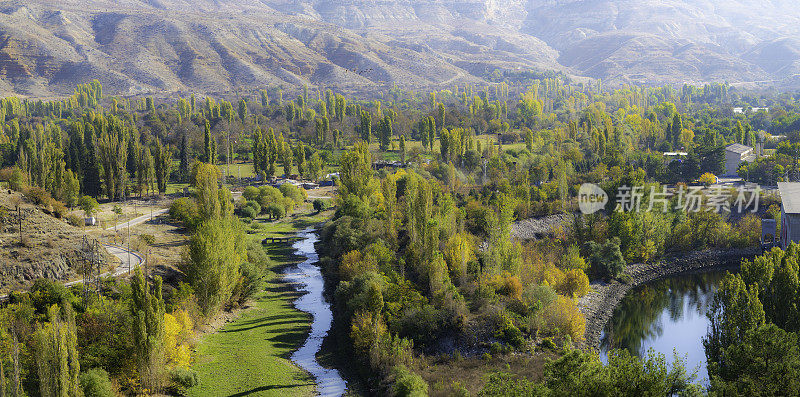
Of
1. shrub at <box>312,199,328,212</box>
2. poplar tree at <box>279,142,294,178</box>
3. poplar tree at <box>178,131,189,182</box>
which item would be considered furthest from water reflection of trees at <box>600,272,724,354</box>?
poplar tree at <box>178,131,189,182</box>

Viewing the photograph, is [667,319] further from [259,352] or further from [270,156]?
[270,156]

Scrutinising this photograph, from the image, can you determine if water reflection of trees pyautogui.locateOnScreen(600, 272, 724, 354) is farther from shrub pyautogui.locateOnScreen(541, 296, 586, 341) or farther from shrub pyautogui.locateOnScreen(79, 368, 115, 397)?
shrub pyautogui.locateOnScreen(79, 368, 115, 397)

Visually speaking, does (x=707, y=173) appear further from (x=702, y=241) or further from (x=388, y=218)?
(x=388, y=218)

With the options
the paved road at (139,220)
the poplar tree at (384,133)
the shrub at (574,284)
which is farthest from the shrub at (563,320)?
the poplar tree at (384,133)

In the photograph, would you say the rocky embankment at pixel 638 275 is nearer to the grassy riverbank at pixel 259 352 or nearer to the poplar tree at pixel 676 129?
the grassy riverbank at pixel 259 352

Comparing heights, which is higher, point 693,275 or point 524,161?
point 524,161

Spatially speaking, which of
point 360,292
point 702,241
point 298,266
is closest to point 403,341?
point 360,292

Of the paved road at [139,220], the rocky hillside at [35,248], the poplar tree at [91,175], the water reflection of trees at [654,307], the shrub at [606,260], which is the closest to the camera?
the rocky hillside at [35,248]
